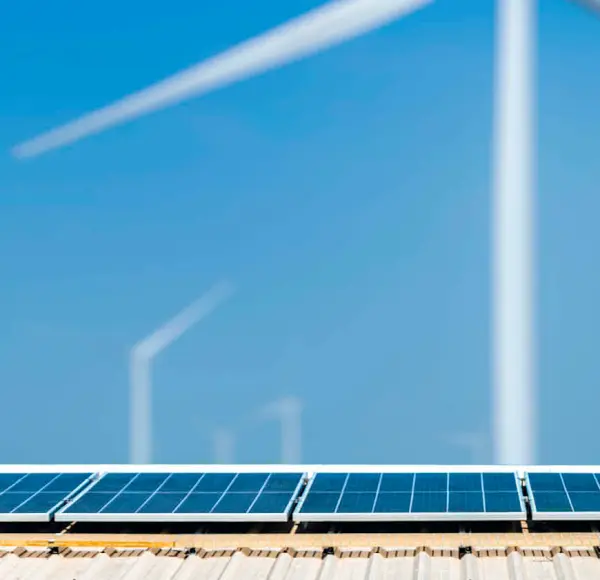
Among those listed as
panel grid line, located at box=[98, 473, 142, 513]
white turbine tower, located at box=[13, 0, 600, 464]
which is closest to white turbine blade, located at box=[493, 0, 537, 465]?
white turbine tower, located at box=[13, 0, 600, 464]

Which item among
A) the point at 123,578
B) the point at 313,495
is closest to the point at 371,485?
the point at 313,495

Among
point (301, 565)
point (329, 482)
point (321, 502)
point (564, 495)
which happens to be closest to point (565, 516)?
point (564, 495)

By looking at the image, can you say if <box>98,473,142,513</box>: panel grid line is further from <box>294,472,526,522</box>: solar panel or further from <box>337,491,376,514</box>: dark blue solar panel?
<box>337,491,376,514</box>: dark blue solar panel

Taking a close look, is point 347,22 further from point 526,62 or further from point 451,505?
point 451,505

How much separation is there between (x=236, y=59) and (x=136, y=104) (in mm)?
2368

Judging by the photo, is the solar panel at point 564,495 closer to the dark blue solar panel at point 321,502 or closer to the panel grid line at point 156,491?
the dark blue solar panel at point 321,502

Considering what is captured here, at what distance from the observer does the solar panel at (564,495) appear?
15.1 m

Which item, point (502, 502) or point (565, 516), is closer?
point (565, 516)

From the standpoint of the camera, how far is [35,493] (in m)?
17.4

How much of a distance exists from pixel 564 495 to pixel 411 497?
2.84 metres

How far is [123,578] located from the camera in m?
13.6

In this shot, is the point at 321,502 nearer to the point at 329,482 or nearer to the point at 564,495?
the point at 329,482

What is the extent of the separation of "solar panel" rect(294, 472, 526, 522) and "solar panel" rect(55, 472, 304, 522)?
0.61m

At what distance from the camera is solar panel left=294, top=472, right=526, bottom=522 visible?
15.3 metres
